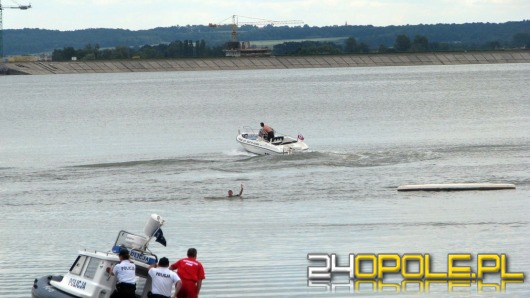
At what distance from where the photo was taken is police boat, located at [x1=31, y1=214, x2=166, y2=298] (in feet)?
84.0

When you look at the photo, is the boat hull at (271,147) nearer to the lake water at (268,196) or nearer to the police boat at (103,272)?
the lake water at (268,196)

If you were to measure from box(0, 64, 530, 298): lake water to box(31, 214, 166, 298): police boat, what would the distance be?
3435 millimetres

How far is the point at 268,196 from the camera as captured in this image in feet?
161

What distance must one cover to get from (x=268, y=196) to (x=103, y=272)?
2378cm

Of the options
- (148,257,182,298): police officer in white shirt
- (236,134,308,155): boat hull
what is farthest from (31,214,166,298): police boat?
(236,134,308,155): boat hull

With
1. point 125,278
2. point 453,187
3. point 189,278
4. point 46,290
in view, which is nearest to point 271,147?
point 453,187

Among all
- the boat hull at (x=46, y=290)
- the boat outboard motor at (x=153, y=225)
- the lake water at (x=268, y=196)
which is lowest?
the lake water at (x=268, y=196)

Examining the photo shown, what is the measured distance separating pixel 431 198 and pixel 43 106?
4560 inches

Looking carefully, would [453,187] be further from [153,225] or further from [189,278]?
[189,278]

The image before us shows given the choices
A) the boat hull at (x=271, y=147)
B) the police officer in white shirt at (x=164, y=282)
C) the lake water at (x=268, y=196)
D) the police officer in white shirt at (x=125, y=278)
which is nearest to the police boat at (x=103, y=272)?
the police officer in white shirt at (x=125, y=278)

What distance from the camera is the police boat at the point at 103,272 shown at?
2559 centimetres

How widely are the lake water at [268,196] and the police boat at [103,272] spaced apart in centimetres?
344

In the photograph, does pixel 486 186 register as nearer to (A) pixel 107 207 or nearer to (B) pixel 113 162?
(A) pixel 107 207

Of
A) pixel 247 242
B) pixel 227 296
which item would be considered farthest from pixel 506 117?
pixel 227 296
